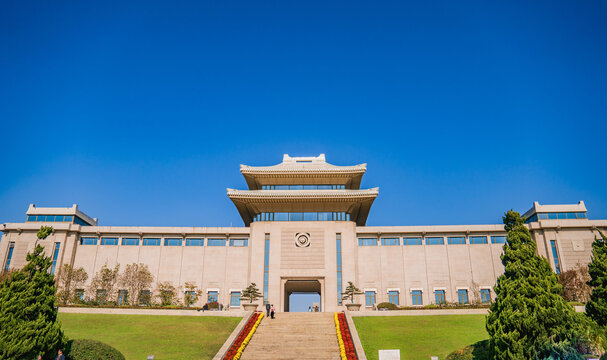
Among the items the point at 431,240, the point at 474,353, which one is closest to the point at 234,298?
the point at 431,240

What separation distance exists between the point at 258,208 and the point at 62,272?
1967 centimetres

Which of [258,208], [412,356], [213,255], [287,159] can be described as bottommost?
[412,356]

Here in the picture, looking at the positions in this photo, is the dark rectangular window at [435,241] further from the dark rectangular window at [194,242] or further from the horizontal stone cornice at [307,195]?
the dark rectangular window at [194,242]

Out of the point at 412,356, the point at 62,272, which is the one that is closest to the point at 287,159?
the point at 62,272

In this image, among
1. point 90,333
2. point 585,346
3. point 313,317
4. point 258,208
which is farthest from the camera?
point 258,208

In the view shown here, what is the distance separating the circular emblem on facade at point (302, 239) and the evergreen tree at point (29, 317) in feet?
88.7

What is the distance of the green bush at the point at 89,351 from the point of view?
1730cm

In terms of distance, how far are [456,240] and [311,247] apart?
14.9m

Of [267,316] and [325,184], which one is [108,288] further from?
[325,184]

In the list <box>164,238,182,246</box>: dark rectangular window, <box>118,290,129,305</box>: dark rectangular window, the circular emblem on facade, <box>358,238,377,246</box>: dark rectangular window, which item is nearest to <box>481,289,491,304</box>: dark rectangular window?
<box>358,238,377,246</box>: dark rectangular window

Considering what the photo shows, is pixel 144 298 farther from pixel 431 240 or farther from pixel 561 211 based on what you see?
pixel 561 211

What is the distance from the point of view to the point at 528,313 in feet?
50.9

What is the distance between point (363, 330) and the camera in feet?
83.9

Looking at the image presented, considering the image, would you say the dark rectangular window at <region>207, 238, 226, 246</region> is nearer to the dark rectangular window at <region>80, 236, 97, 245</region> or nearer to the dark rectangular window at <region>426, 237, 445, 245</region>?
the dark rectangular window at <region>80, 236, 97, 245</region>
